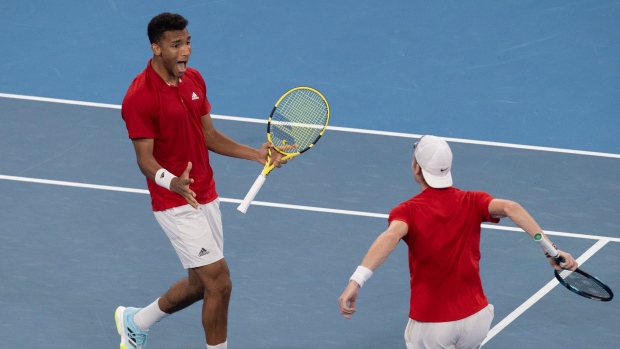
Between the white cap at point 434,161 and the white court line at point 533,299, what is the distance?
2524 millimetres

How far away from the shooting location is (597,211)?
34.8ft

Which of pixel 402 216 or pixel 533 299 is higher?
pixel 402 216

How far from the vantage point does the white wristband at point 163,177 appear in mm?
7297

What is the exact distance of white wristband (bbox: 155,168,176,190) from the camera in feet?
23.9

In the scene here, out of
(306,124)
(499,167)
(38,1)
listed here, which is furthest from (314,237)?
(38,1)

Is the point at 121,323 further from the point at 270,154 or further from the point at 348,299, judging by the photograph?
the point at 348,299

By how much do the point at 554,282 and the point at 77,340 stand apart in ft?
12.8

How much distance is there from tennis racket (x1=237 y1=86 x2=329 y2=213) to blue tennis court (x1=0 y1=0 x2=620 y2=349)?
4.59 ft

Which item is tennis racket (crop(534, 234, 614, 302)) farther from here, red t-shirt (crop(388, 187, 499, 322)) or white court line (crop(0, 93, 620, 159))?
white court line (crop(0, 93, 620, 159))

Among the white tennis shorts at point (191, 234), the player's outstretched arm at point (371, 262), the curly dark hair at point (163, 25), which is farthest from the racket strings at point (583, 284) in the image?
the curly dark hair at point (163, 25)

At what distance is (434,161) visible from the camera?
6.27 meters

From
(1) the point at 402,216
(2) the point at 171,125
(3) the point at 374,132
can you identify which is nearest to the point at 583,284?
(1) the point at 402,216

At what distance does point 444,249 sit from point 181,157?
223 centimetres

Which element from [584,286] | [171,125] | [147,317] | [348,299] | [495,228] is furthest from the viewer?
[495,228]
